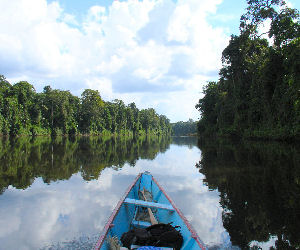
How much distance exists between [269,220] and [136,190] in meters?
3.56

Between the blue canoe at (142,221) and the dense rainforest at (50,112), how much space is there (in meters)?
53.5

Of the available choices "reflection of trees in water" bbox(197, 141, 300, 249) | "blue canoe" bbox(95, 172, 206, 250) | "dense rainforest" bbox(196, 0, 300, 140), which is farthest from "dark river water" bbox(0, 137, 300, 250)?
"dense rainforest" bbox(196, 0, 300, 140)

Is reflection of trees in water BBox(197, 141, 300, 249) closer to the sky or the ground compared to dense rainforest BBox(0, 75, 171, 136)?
closer to the ground

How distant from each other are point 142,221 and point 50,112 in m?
68.8

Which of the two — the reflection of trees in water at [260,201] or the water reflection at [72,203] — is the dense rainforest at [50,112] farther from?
the reflection of trees in water at [260,201]

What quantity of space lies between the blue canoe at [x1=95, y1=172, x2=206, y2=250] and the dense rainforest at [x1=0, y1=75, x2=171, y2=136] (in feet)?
175

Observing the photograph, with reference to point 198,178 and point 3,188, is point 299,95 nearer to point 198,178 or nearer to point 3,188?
point 198,178

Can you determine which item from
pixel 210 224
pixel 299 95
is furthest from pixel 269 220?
pixel 299 95

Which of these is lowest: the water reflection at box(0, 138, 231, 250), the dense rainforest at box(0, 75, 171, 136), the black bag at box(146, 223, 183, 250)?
the water reflection at box(0, 138, 231, 250)

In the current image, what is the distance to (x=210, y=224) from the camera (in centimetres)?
600

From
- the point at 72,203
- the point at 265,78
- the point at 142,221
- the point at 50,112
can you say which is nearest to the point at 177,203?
the point at 142,221

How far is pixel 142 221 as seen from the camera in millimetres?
5438

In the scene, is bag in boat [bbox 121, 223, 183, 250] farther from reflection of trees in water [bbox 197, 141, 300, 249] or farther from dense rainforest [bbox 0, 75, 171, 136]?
dense rainforest [bbox 0, 75, 171, 136]

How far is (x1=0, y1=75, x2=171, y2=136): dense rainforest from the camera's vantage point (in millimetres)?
54406
